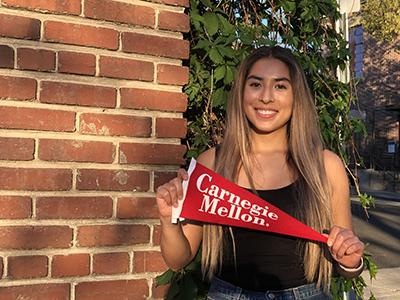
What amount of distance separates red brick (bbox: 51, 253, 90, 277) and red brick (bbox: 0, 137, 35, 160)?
46cm

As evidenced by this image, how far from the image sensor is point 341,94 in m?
3.11

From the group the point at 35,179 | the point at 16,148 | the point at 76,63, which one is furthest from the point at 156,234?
the point at 76,63

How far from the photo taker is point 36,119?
6.19 feet

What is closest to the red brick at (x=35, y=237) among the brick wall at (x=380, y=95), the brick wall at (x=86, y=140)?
the brick wall at (x=86, y=140)

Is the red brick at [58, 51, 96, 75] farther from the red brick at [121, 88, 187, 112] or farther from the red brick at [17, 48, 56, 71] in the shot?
the red brick at [121, 88, 187, 112]

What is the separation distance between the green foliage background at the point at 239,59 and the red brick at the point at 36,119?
2.40ft

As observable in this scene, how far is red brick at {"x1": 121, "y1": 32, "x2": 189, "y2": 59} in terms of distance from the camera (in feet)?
6.75

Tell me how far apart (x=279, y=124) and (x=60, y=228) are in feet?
3.51

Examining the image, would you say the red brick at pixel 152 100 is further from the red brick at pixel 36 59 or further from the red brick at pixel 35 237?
the red brick at pixel 35 237

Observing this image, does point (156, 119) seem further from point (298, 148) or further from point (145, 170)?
point (298, 148)

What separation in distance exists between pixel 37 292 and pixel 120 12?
4.30 feet

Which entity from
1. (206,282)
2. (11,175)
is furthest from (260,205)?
(11,175)

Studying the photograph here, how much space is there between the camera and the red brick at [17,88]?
1854mm

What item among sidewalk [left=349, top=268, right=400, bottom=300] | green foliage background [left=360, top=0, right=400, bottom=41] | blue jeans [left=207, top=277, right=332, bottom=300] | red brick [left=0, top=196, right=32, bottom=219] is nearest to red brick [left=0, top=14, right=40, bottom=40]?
red brick [left=0, top=196, right=32, bottom=219]
